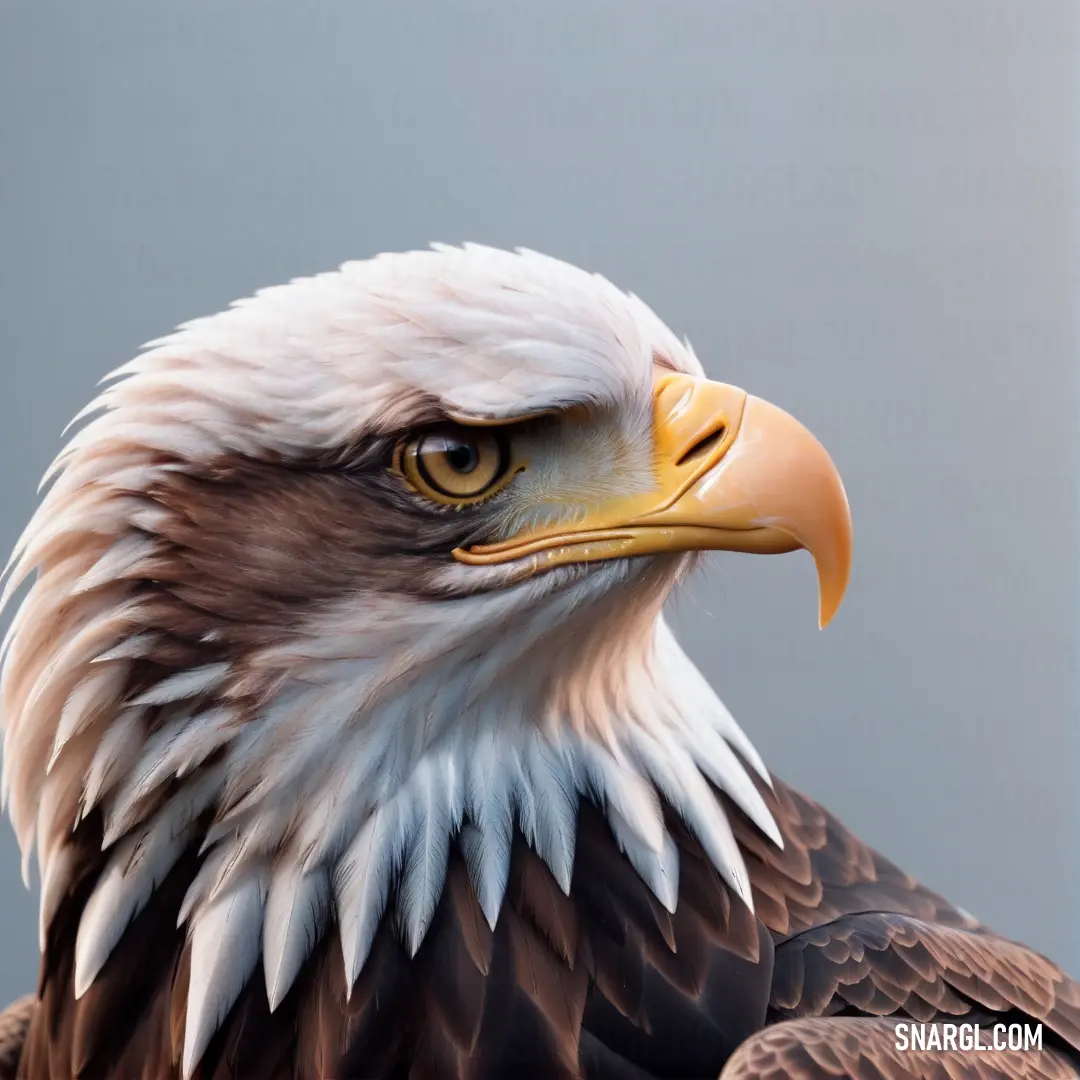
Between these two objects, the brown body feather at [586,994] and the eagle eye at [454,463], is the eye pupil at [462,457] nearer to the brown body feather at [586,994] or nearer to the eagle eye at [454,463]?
the eagle eye at [454,463]

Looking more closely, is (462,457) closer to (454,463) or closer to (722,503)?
(454,463)

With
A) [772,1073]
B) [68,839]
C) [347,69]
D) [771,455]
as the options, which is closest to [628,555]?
[771,455]

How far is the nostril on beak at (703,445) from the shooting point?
643mm

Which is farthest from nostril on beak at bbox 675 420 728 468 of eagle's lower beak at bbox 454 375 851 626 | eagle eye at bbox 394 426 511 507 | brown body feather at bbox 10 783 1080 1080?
brown body feather at bbox 10 783 1080 1080

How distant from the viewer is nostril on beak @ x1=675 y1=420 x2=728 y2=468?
64 centimetres

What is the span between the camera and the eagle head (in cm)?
63

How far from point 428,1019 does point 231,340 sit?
469mm

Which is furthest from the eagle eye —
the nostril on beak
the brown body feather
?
the brown body feather

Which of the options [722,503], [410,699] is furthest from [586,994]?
[722,503]

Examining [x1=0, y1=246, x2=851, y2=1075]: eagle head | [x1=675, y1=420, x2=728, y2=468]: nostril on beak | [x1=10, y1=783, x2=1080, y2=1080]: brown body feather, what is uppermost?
[x1=675, y1=420, x2=728, y2=468]: nostril on beak

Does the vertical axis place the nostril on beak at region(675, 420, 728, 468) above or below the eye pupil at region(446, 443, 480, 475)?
above

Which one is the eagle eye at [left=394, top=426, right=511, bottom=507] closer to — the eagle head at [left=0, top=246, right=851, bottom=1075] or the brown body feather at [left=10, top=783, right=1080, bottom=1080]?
the eagle head at [left=0, top=246, right=851, bottom=1075]

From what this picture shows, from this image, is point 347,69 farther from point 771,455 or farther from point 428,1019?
point 428,1019

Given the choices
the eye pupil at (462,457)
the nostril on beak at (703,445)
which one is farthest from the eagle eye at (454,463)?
the nostril on beak at (703,445)
